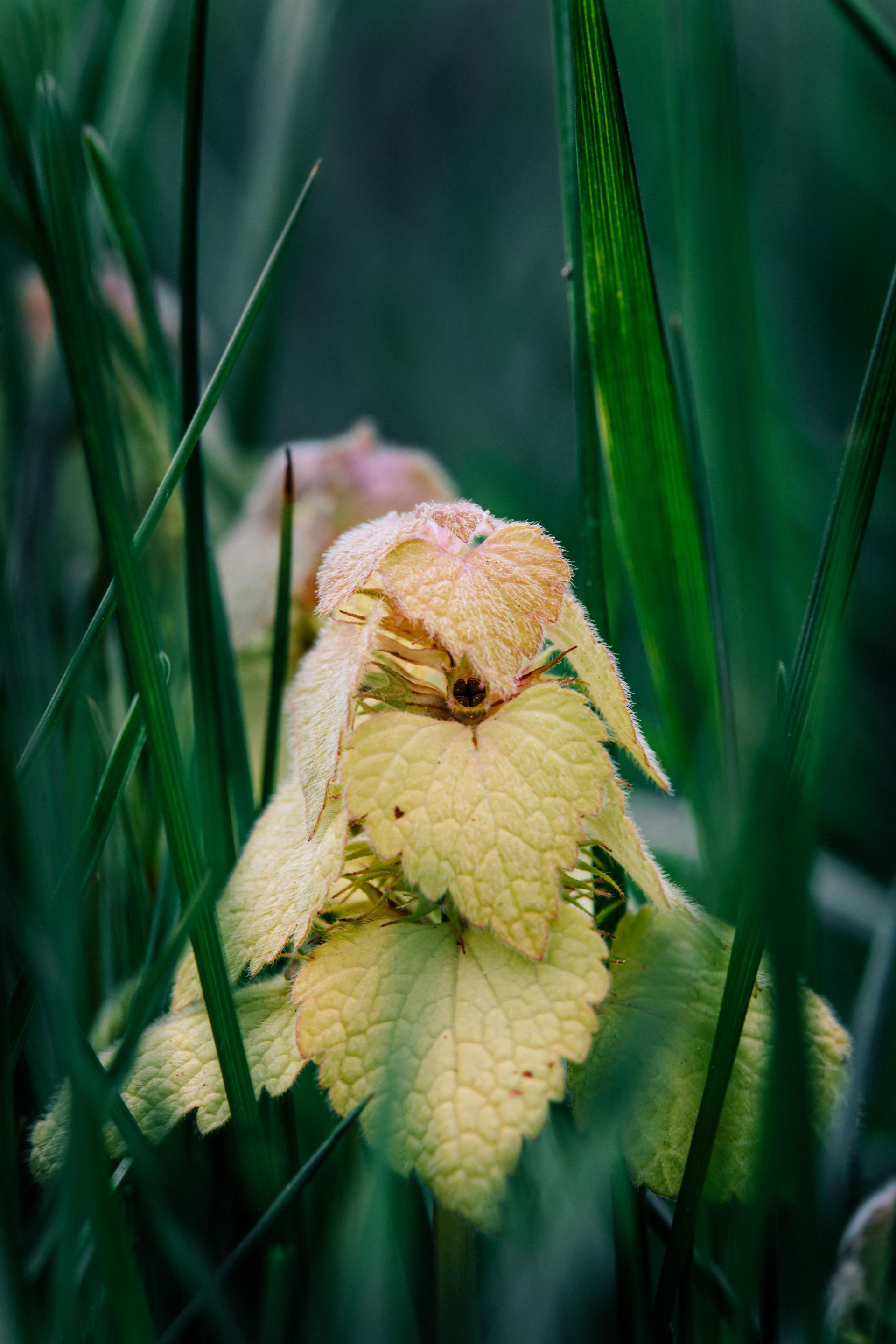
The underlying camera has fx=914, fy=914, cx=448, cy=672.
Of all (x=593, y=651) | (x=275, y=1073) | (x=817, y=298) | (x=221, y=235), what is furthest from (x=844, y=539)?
(x=221, y=235)

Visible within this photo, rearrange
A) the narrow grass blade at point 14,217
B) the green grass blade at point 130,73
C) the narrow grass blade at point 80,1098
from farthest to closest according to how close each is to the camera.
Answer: the green grass blade at point 130,73 → the narrow grass blade at point 14,217 → the narrow grass blade at point 80,1098

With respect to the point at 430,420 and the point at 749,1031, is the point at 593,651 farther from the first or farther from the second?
the point at 430,420

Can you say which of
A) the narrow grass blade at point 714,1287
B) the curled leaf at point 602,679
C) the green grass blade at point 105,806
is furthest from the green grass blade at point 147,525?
the narrow grass blade at point 714,1287

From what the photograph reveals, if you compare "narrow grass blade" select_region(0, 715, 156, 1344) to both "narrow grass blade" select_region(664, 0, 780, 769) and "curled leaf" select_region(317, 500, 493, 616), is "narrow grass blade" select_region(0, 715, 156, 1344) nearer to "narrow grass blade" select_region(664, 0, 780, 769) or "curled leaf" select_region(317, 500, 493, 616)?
"curled leaf" select_region(317, 500, 493, 616)

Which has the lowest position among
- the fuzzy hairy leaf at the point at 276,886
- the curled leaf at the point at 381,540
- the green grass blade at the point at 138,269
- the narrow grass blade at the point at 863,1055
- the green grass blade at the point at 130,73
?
the narrow grass blade at the point at 863,1055

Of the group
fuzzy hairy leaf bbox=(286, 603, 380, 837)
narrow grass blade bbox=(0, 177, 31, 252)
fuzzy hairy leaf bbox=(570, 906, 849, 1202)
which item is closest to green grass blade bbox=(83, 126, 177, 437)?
narrow grass blade bbox=(0, 177, 31, 252)

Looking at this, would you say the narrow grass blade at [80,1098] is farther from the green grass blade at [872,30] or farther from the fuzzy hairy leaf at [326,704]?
the green grass blade at [872,30]

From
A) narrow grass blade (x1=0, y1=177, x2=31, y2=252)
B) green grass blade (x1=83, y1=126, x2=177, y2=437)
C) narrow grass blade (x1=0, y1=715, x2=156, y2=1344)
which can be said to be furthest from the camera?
green grass blade (x1=83, y1=126, x2=177, y2=437)
